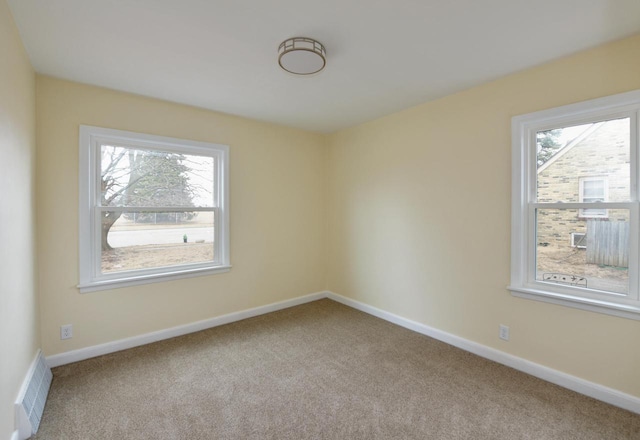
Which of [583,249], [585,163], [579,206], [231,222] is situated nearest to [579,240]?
[583,249]

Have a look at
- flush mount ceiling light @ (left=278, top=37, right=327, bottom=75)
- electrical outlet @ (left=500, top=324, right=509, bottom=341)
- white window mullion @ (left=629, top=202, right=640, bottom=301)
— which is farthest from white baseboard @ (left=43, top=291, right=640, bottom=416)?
flush mount ceiling light @ (left=278, top=37, right=327, bottom=75)

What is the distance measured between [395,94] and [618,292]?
234cm

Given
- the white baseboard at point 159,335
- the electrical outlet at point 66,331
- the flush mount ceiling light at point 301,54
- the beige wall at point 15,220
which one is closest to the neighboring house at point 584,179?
the flush mount ceiling light at point 301,54

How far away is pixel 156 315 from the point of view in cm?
296

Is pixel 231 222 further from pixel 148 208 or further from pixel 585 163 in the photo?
pixel 585 163

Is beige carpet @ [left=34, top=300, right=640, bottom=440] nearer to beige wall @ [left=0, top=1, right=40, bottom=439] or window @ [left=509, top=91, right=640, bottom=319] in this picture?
beige wall @ [left=0, top=1, right=40, bottom=439]

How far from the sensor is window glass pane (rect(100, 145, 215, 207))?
9.06ft

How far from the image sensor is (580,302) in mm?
2113

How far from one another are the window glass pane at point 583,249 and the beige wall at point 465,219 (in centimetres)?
23

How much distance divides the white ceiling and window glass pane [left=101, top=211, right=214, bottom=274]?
122 centimetres

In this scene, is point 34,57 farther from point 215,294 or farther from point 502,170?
point 502,170

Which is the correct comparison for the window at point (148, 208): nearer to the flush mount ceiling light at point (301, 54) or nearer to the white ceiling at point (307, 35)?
the white ceiling at point (307, 35)

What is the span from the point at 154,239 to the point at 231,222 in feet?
2.70

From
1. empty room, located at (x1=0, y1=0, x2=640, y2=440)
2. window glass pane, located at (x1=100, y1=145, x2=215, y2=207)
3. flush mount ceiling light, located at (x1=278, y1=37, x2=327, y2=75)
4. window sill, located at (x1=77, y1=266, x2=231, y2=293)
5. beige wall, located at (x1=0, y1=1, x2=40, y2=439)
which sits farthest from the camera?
window glass pane, located at (x1=100, y1=145, x2=215, y2=207)
